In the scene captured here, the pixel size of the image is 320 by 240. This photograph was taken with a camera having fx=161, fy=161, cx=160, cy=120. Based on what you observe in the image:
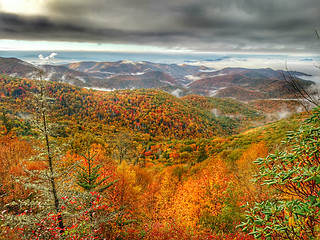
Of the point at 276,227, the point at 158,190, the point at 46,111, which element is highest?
the point at 46,111

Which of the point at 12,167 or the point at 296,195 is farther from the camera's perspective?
the point at 12,167

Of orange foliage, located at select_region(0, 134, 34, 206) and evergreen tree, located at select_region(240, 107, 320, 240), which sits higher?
evergreen tree, located at select_region(240, 107, 320, 240)

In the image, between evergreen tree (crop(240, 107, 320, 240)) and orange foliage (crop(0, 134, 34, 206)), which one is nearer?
evergreen tree (crop(240, 107, 320, 240))

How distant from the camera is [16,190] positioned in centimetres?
2767

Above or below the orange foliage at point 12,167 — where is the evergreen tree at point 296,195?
above

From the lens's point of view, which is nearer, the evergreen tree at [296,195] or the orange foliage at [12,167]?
the evergreen tree at [296,195]

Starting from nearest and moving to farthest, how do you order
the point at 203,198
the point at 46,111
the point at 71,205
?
the point at 46,111
the point at 71,205
the point at 203,198

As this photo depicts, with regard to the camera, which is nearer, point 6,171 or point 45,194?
point 45,194

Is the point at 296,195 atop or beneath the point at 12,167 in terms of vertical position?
atop

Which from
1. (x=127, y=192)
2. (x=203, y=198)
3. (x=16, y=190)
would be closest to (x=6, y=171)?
(x=16, y=190)

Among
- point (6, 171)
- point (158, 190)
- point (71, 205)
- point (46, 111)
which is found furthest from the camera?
point (158, 190)

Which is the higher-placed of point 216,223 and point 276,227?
point 276,227

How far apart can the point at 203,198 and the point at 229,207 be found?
19.7 ft

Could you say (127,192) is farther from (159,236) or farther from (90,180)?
(159,236)
